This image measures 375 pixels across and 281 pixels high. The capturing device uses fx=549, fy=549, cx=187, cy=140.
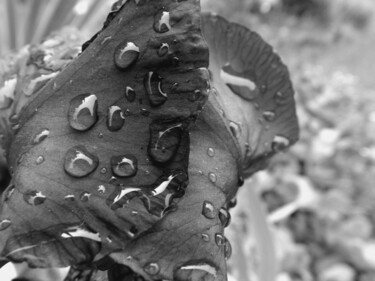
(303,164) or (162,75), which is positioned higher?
(162,75)

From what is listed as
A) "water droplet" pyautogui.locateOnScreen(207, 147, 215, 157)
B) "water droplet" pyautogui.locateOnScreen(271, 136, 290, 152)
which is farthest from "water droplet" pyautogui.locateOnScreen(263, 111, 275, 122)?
"water droplet" pyautogui.locateOnScreen(207, 147, 215, 157)

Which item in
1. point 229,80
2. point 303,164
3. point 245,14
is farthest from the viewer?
point 245,14

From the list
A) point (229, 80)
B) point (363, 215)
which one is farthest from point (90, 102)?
point (363, 215)

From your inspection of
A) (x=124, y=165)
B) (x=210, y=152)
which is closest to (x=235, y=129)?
(x=210, y=152)

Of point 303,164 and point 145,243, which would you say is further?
point 303,164

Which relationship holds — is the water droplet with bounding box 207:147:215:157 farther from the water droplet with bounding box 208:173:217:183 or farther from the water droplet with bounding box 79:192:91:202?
the water droplet with bounding box 79:192:91:202

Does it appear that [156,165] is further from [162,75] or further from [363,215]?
[363,215]

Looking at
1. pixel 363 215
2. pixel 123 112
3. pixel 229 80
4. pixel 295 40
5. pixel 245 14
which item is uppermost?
pixel 123 112

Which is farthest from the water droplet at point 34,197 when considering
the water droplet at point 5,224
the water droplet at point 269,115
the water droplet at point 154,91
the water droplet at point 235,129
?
the water droplet at point 269,115
